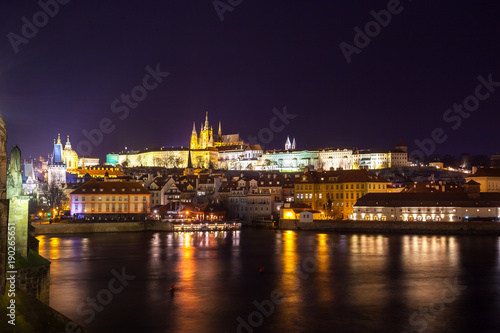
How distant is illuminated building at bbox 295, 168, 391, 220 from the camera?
54.0 meters

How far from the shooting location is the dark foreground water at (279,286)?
16.7 metres

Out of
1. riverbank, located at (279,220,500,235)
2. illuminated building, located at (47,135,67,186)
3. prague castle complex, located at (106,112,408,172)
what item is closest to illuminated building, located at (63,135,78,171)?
illuminated building, located at (47,135,67,186)

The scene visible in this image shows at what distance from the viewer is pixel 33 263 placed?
43.6 ft

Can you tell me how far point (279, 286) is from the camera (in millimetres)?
22156

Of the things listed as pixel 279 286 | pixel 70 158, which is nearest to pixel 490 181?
pixel 279 286

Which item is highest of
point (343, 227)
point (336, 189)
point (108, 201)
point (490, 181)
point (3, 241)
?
point (490, 181)

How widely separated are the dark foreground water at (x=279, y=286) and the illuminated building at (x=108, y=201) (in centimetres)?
1513

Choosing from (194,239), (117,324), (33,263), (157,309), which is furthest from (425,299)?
(194,239)

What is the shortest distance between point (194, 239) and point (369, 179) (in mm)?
20125

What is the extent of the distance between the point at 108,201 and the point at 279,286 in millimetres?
33358

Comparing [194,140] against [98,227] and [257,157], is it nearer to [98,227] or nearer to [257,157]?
[257,157]

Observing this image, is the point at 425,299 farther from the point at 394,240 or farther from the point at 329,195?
the point at 329,195

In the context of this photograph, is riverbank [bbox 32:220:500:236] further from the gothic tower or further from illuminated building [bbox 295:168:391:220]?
the gothic tower

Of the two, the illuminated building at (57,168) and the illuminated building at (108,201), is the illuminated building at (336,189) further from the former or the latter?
the illuminated building at (57,168)
